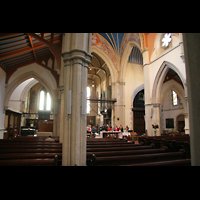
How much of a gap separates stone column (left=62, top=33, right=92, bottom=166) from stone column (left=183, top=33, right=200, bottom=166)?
276 cm

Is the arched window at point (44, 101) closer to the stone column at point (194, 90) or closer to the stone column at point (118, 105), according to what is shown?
the stone column at point (118, 105)

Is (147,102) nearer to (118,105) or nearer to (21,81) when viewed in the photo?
(118,105)

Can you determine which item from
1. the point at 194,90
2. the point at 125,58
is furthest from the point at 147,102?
the point at 194,90

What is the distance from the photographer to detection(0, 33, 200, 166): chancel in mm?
3842

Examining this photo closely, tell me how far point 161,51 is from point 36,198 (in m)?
14.0

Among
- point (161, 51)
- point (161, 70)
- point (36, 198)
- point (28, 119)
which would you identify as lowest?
point (36, 198)

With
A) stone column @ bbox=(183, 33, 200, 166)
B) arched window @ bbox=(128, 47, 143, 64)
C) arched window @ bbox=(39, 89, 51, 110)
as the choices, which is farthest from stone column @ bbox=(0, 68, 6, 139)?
arched window @ bbox=(128, 47, 143, 64)

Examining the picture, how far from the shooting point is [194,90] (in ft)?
5.22

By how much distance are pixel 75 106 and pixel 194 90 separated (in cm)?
282

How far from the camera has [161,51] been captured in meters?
13.4

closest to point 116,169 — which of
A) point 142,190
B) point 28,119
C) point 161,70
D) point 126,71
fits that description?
point 142,190

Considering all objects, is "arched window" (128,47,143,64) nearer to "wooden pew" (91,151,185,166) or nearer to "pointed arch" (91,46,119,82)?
"pointed arch" (91,46,119,82)
